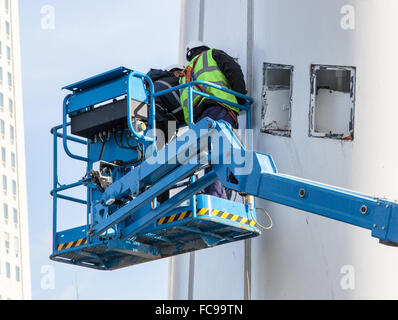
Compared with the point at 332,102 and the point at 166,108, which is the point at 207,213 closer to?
the point at 332,102

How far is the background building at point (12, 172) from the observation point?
93938mm

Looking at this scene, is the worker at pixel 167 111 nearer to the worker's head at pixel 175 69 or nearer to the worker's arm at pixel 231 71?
the worker's head at pixel 175 69

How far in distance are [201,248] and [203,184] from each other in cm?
161

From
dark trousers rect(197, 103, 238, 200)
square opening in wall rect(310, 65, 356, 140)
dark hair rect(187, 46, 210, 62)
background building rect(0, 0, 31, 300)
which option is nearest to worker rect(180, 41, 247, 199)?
dark trousers rect(197, 103, 238, 200)

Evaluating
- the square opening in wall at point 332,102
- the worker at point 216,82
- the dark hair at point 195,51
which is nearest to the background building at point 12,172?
the dark hair at point 195,51

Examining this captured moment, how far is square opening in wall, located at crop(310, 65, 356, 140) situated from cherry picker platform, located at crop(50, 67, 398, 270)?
0.90 metres

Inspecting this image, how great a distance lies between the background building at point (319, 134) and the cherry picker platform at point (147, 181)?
37 cm

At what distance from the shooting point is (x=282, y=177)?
8.84 metres

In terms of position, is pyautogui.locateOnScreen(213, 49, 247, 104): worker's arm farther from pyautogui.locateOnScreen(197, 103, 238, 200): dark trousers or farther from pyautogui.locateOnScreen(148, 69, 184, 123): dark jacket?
pyautogui.locateOnScreen(148, 69, 184, 123): dark jacket

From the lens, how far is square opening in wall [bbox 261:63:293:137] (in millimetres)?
11195

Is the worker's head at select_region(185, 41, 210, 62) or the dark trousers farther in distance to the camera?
the worker's head at select_region(185, 41, 210, 62)

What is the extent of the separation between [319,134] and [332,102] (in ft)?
1.47

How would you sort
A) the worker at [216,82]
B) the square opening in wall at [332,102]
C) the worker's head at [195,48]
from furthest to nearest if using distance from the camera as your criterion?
the worker's head at [195,48], the worker at [216,82], the square opening in wall at [332,102]
